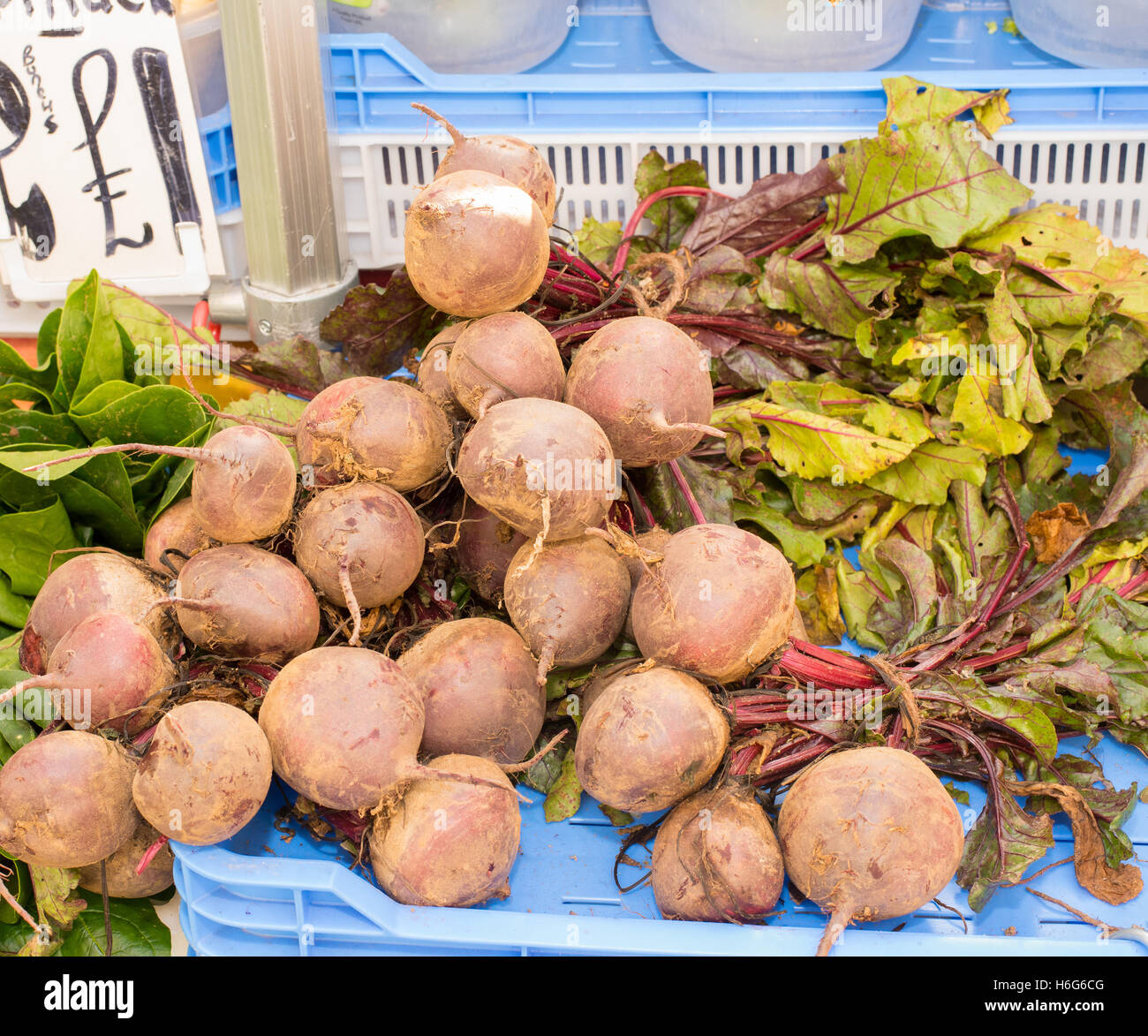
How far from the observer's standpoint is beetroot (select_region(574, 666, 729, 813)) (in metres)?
1.43

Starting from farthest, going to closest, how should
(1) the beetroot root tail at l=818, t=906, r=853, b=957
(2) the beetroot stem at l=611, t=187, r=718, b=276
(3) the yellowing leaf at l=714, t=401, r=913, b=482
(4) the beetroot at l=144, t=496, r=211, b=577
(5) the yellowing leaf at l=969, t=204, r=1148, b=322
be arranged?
(2) the beetroot stem at l=611, t=187, r=718, b=276 → (5) the yellowing leaf at l=969, t=204, r=1148, b=322 → (3) the yellowing leaf at l=714, t=401, r=913, b=482 → (4) the beetroot at l=144, t=496, r=211, b=577 → (1) the beetroot root tail at l=818, t=906, r=853, b=957

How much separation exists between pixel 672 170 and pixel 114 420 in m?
1.32

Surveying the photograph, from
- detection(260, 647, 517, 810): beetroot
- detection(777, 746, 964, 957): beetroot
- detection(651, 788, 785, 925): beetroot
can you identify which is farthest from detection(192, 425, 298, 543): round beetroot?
detection(777, 746, 964, 957): beetroot

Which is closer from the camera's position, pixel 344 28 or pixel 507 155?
pixel 507 155

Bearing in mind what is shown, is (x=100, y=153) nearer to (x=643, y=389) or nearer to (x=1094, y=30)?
(x=643, y=389)

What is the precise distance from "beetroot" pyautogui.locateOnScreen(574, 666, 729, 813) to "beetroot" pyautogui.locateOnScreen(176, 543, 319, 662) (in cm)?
49

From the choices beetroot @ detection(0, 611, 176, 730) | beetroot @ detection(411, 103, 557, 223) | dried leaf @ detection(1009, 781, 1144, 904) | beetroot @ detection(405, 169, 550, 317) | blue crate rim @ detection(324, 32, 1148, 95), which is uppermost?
blue crate rim @ detection(324, 32, 1148, 95)

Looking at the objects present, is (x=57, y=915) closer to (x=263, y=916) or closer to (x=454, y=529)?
(x=263, y=916)

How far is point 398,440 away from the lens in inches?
64.2

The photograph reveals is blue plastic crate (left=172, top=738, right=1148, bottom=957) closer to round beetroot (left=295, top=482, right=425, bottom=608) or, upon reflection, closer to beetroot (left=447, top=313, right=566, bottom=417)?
Answer: round beetroot (left=295, top=482, right=425, bottom=608)

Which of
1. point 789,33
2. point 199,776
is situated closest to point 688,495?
point 199,776

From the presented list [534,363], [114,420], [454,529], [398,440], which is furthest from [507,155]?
[114,420]

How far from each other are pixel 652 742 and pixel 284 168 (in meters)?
1.56

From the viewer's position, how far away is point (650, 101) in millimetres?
2406
